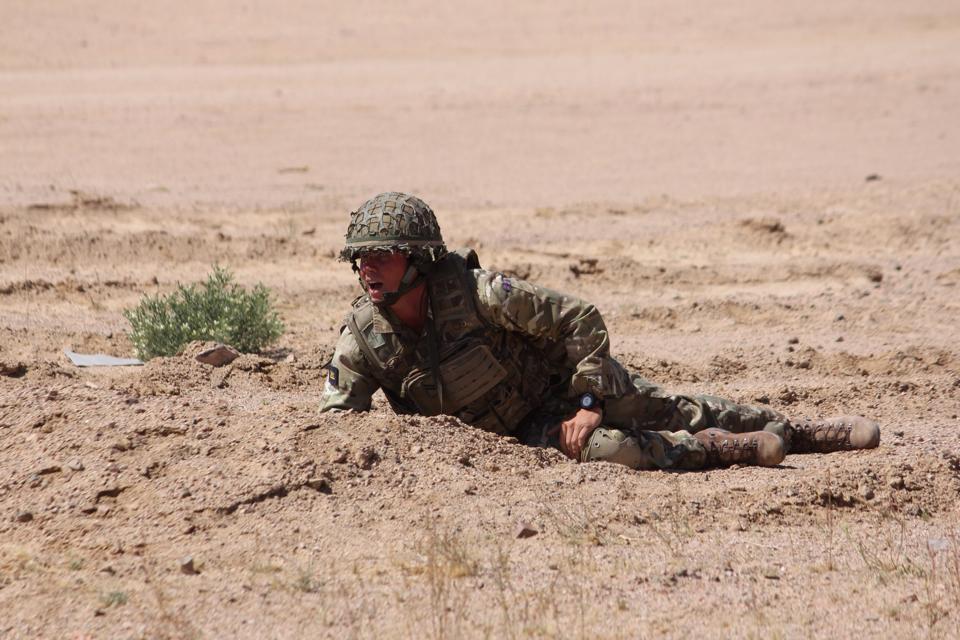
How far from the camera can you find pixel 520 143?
54.0 ft

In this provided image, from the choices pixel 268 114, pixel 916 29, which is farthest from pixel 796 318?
pixel 916 29

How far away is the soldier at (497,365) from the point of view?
5.24m

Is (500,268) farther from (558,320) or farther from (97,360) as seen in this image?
(558,320)

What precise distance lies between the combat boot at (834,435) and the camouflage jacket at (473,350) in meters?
0.96

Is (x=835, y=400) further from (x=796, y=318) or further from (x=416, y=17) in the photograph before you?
(x=416, y=17)

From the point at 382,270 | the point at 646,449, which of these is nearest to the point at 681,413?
the point at 646,449

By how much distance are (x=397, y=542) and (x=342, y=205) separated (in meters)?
8.21

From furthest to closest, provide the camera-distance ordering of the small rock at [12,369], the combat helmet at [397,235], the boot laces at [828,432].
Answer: the small rock at [12,369] → the boot laces at [828,432] → the combat helmet at [397,235]

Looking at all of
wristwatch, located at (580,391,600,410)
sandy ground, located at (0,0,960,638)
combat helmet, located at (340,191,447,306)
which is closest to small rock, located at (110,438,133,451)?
sandy ground, located at (0,0,960,638)

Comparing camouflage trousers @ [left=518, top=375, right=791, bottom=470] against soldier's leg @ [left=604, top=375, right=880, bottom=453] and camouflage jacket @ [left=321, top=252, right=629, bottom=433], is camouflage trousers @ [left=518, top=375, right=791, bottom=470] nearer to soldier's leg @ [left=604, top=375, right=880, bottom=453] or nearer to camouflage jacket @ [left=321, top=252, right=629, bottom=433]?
soldier's leg @ [left=604, top=375, right=880, bottom=453]

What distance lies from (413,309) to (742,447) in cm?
153

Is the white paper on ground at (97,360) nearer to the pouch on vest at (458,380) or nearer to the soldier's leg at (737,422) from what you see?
the pouch on vest at (458,380)

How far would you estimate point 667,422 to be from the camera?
585 centimetres

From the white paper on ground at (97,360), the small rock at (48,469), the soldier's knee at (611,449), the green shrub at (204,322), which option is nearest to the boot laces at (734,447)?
the soldier's knee at (611,449)
